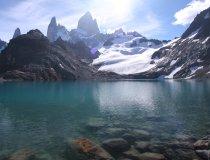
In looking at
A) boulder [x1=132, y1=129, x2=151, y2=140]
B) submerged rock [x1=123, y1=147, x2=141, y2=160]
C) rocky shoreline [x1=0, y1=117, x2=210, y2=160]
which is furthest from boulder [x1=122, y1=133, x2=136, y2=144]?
submerged rock [x1=123, y1=147, x2=141, y2=160]

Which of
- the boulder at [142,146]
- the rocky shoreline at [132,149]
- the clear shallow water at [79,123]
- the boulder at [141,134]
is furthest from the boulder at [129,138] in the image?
the clear shallow water at [79,123]

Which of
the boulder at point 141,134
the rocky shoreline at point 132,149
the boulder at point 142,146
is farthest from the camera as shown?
the boulder at point 141,134

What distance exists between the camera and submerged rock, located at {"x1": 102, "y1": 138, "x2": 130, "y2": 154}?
1748 inches

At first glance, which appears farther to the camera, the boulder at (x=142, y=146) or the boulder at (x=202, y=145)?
the boulder at (x=142, y=146)

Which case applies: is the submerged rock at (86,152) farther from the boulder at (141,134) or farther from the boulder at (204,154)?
the boulder at (204,154)

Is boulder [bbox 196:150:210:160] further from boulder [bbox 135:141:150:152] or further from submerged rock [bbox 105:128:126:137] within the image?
submerged rock [bbox 105:128:126:137]

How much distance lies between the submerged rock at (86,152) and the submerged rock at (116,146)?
1.98m

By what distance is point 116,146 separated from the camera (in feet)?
148

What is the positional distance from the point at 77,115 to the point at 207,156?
135 ft

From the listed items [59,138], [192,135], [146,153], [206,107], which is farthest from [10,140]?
[206,107]

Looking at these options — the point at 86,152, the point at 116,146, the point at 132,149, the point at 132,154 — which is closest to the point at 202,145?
the point at 132,149

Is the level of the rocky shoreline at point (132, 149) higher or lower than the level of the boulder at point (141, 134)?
lower

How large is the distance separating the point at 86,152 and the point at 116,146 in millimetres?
5145

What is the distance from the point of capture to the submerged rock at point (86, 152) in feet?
134
